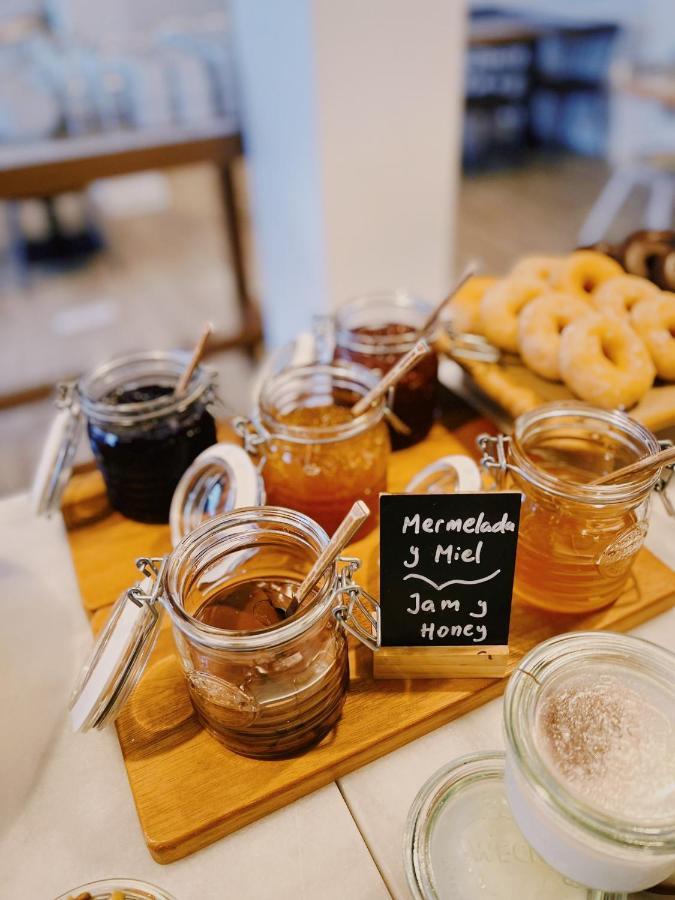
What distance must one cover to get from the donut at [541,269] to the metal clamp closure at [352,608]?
0.71m

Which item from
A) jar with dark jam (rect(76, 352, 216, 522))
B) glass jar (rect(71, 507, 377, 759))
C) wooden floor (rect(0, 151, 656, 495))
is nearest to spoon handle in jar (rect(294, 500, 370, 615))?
glass jar (rect(71, 507, 377, 759))

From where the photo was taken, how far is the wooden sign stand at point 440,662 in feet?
2.25

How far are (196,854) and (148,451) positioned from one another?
0.46 metres

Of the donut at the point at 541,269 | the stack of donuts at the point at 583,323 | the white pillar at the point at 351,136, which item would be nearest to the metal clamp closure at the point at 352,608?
the stack of donuts at the point at 583,323

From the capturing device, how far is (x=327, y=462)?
2.68 feet

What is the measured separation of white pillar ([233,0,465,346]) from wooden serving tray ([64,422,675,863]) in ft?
4.78

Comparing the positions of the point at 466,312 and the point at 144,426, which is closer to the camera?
the point at 144,426

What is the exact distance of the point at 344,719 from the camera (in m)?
0.68

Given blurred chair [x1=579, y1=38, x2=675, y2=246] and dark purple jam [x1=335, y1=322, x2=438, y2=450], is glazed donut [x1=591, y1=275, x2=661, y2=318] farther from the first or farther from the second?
blurred chair [x1=579, y1=38, x2=675, y2=246]

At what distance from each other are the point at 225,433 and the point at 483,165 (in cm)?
506

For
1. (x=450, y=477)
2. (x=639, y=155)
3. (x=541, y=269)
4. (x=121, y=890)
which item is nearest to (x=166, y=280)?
(x=639, y=155)

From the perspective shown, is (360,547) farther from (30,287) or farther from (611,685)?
(30,287)

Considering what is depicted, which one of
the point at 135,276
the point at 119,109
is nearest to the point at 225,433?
the point at 119,109

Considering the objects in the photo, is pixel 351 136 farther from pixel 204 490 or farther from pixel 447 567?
pixel 447 567
